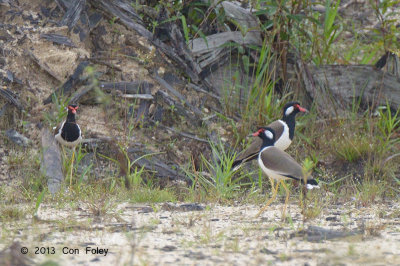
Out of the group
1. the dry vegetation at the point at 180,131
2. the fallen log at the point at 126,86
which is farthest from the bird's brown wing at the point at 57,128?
the fallen log at the point at 126,86

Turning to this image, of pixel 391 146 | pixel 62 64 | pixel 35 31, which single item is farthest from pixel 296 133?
pixel 35 31

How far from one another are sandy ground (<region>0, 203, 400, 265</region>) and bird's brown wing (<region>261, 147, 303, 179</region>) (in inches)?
16.0

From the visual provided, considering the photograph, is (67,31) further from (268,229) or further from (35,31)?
(268,229)

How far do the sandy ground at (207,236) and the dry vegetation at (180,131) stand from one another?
0.03 m

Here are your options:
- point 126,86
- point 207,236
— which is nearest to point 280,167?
point 207,236

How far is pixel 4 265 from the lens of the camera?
3.05 meters

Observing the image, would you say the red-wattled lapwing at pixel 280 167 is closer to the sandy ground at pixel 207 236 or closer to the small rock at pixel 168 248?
the sandy ground at pixel 207 236

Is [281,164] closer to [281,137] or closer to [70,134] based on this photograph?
[281,137]

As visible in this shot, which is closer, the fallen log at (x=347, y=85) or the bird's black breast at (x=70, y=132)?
the bird's black breast at (x=70, y=132)

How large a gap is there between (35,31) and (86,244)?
3853mm

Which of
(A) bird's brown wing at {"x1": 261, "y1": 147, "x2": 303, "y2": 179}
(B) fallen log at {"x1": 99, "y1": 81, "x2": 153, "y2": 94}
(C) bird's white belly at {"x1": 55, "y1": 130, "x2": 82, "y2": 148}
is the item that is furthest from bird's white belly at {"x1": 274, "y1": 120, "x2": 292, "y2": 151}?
(C) bird's white belly at {"x1": 55, "y1": 130, "x2": 82, "y2": 148}

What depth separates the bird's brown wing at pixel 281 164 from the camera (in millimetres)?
4741

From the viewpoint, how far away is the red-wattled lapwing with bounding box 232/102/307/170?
6164 mm

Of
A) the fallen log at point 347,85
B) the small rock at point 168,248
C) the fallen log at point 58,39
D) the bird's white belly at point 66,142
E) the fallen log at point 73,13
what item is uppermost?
the fallen log at point 73,13
